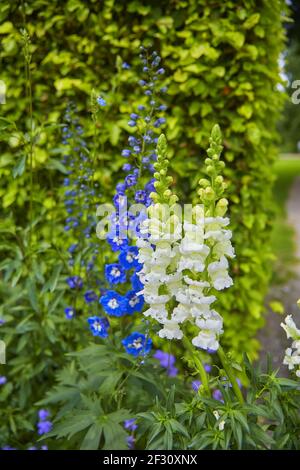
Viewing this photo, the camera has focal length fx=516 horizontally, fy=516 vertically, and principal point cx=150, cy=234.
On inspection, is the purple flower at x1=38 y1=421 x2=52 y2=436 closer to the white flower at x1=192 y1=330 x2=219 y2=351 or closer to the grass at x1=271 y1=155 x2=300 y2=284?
the white flower at x1=192 y1=330 x2=219 y2=351

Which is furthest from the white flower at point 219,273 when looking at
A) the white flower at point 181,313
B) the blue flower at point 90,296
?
the blue flower at point 90,296

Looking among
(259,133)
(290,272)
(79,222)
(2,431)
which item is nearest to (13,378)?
(2,431)

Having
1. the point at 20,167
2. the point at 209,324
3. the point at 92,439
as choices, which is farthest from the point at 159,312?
the point at 20,167

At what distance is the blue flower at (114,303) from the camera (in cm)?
206

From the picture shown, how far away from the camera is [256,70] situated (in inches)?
131

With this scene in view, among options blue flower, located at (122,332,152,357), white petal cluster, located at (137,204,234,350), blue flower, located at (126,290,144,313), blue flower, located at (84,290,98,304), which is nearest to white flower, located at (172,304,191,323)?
white petal cluster, located at (137,204,234,350)

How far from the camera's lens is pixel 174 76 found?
3.27m

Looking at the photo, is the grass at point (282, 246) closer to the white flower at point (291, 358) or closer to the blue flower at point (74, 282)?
the blue flower at point (74, 282)

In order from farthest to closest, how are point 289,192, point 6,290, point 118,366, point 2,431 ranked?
point 289,192
point 6,290
point 2,431
point 118,366

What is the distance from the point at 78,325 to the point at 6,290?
1.87 ft

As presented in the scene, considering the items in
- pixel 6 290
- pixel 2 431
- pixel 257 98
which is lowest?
pixel 2 431

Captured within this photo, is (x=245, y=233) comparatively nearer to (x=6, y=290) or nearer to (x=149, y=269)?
(x=6, y=290)

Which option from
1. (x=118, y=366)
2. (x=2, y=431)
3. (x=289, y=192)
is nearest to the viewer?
(x=118, y=366)

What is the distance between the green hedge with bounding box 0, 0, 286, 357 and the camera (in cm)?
324
